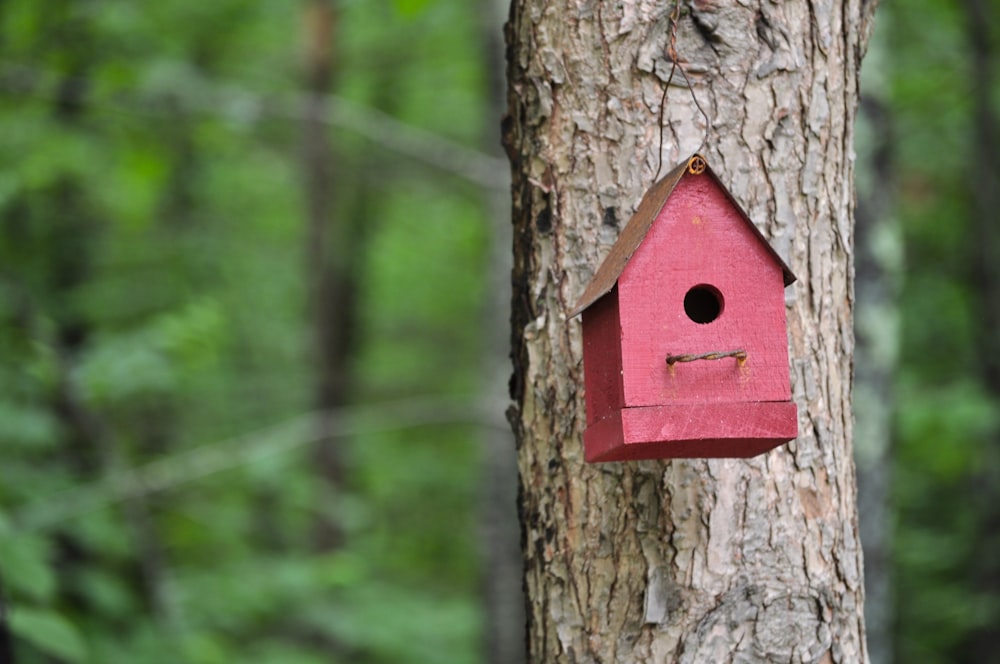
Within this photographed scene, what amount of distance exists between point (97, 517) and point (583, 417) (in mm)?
3509

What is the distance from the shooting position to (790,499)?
6.00 feet

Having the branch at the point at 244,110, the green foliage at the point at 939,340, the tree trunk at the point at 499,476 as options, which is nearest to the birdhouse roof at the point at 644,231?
the tree trunk at the point at 499,476

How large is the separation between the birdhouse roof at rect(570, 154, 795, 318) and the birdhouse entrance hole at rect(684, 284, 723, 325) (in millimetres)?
131

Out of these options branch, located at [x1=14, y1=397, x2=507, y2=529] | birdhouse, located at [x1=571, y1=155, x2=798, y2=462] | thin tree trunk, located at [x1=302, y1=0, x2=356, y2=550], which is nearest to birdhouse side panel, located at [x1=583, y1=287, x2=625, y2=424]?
birdhouse, located at [x1=571, y1=155, x2=798, y2=462]

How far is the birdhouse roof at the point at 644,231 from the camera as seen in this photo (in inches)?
65.5

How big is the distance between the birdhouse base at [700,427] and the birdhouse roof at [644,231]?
214mm

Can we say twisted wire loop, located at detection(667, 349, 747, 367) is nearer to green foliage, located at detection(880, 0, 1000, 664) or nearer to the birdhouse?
the birdhouse

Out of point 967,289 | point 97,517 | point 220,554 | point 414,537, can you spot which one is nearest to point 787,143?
point 97,517

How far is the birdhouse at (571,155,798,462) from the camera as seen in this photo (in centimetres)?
163

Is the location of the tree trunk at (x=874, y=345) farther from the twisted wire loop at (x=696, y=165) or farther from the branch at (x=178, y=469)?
the twisted wire loop at (x=696, y=165)

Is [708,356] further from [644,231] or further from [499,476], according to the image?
[499,476]

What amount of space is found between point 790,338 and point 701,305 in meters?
0.18

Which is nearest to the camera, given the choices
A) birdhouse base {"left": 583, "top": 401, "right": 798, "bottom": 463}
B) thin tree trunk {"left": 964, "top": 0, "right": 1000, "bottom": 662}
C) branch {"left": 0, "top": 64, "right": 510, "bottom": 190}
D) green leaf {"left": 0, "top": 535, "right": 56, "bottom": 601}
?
birdhouse base {"left": 583, "top": 401, "right": 798, "bottom": 463}

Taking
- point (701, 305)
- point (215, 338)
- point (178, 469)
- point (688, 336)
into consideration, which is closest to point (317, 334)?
point (215, 338)
